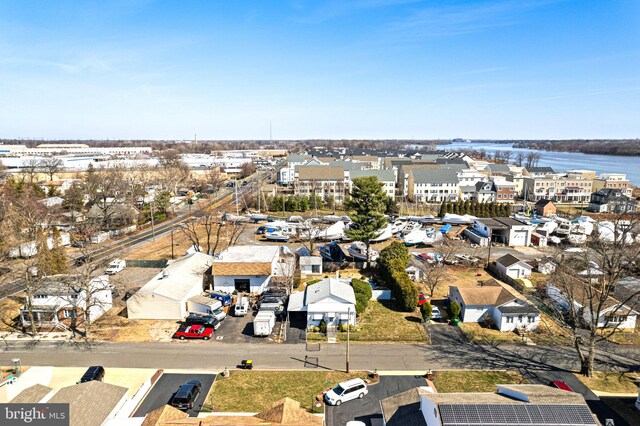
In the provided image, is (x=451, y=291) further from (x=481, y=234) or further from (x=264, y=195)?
(x=264, y=195)

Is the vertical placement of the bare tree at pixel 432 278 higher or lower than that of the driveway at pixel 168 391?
higher

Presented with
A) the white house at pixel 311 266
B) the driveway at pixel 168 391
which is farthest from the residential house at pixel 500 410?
the white house at pixel 311 266

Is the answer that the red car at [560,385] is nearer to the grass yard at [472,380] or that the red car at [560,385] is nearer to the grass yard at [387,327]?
the grass yard at [472,380]

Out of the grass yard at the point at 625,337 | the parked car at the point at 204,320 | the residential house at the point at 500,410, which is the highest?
the residential house at the point at 500,410

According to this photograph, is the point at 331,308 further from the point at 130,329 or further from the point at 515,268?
the point at 515,268

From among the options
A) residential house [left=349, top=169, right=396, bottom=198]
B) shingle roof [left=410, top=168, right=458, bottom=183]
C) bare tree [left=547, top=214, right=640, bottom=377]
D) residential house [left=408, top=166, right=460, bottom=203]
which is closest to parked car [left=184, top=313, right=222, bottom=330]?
bare tree [left=547, top=214, right=640, bottom=377]

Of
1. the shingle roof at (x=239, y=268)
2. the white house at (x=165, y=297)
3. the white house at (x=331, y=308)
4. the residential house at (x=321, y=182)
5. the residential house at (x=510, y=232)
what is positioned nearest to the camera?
the white house at (x=331, y=308)
